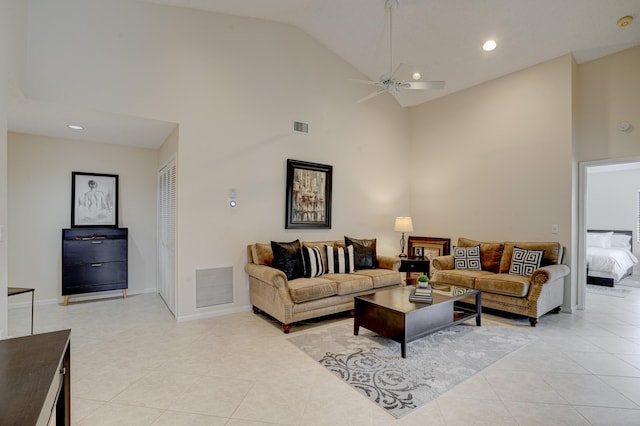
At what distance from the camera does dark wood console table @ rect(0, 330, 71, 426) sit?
0.91m

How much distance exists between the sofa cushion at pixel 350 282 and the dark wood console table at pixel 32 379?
115 inches

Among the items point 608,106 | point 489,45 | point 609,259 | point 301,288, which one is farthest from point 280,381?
point 609,259

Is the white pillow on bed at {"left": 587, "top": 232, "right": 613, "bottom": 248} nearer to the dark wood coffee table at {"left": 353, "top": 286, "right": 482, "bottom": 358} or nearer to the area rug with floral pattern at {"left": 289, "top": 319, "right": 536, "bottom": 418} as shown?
the area rug with floral pattern at {"left": 289, "top": 319, "right": 536, "bottom": 418}

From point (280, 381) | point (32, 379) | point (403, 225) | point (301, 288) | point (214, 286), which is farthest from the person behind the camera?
point (403, 225)

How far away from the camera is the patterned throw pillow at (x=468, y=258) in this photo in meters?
4.91

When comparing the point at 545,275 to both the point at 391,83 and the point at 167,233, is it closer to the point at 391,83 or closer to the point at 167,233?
the point at 391,83

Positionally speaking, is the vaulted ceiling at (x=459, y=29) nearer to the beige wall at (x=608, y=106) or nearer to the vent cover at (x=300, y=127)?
the beige wall at (x=608, y=106)

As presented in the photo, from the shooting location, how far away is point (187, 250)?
4.10 metres

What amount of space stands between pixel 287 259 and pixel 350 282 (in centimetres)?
88

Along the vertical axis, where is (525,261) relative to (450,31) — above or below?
below

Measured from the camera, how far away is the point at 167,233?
475cm

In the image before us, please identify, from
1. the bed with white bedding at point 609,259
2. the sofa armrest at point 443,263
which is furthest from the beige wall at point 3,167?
the bed with white bedding at point 609,259

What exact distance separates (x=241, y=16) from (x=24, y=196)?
414 cm

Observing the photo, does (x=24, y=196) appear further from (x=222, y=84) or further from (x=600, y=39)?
(x=600, y=39)
